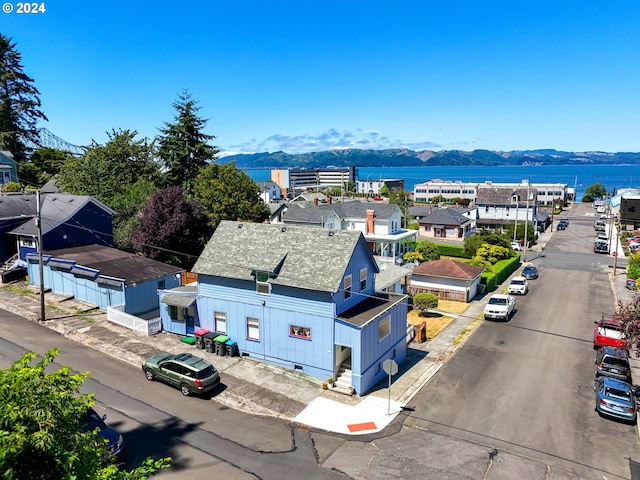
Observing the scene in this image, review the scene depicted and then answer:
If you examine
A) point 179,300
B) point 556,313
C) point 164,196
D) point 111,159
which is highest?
point 111,159

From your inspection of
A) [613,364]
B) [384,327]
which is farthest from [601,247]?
A: [384,327]

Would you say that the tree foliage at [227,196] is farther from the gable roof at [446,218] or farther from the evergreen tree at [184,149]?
the gable roof at [446,218]

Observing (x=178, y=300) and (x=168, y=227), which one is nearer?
(x=178, y=300)

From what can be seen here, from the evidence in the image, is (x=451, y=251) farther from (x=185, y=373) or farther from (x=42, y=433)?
(x=42, y=433)

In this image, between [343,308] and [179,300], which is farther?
[179,300]

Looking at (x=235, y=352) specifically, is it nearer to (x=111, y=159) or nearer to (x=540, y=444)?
(x=540, y=444)

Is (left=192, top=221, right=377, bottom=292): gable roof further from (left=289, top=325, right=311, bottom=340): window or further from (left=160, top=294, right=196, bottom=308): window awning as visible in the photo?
(left=289, top=325, right=311, bottom=340): window

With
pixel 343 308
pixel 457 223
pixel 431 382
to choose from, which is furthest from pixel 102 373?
pixel 457 223
